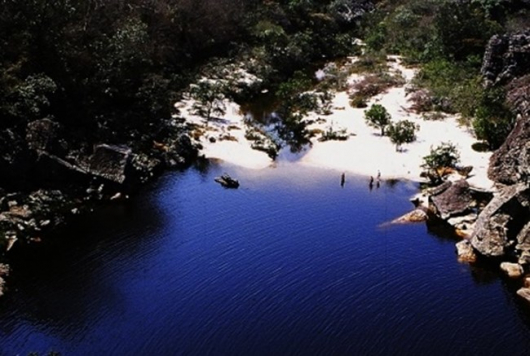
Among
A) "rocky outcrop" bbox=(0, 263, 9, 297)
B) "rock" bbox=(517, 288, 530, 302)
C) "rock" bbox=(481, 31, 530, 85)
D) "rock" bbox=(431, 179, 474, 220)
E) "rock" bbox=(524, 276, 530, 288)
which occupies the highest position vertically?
"rock" bbox=(481, 31, 530, 85)

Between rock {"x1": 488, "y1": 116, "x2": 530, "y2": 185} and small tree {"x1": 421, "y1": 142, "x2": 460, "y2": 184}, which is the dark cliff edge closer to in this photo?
rock {"x1": 488, "y1": 116, "x2": 530, "y2": 185}

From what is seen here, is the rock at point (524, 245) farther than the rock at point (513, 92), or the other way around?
the rock at point (513, 92)

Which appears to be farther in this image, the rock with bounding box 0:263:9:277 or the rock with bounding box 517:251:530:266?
the rock with bounding box 517:251:530:266

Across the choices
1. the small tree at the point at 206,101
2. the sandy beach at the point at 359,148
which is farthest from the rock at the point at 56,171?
the small tree at the point at 206,101

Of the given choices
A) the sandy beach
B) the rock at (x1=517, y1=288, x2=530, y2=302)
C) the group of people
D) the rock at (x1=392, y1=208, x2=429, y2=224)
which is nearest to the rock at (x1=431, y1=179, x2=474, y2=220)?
the rock at (x1=392, y1=208, x2=429, y2=224)

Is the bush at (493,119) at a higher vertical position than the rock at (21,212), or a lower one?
higher

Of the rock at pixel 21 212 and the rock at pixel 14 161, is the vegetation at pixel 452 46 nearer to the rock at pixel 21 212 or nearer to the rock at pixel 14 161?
the rock at pixel 14 161
